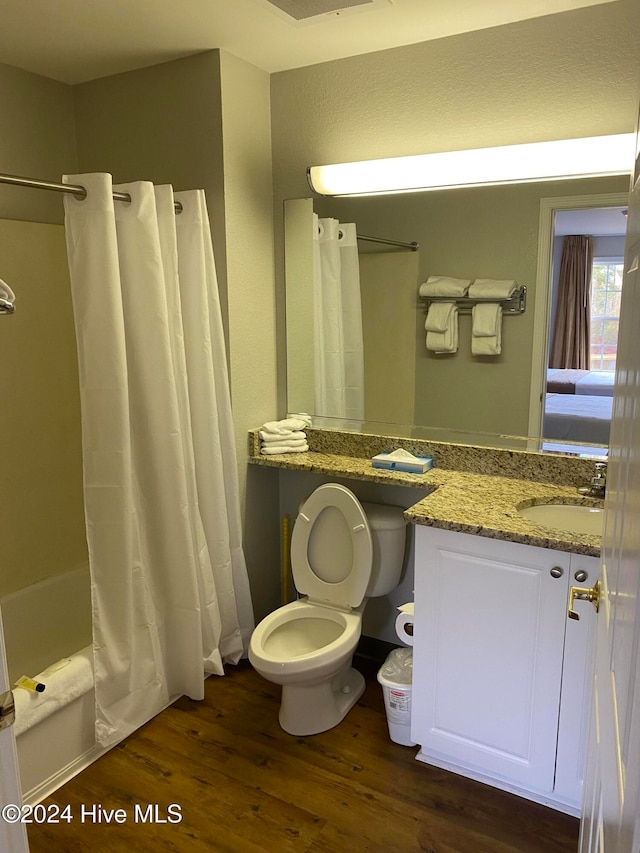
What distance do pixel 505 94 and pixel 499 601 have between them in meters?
1.66

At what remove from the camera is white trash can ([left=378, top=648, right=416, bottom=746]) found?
224cm

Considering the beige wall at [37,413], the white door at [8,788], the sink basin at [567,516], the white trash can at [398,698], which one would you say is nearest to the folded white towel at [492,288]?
the sink basin at [567,516]

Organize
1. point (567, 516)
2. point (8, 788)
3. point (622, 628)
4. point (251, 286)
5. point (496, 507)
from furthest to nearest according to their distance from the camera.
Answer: point (251, 286)
point (567, 516)
point (496, 507)
point (8, 788)
point (622, 628)

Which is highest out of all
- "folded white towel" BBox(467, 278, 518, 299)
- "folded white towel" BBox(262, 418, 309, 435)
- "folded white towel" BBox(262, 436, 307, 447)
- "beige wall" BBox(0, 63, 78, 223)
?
"beige wall" BBox(0, 63, 78, 223)

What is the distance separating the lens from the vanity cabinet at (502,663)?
1.86 m

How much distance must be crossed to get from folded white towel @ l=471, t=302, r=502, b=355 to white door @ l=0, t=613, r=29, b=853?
1.86m

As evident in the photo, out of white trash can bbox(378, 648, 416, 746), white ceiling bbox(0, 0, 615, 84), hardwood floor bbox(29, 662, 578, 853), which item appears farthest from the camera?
white trash can bbox(378, 648, 416, 746)

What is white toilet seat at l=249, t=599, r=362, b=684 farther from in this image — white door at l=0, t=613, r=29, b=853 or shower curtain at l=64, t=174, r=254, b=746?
white door at l=0, t=613, r=29, b=853

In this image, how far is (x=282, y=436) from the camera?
277 centimetres

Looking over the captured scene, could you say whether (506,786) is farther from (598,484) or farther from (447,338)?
(447,338)

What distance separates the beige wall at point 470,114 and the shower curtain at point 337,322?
12cm

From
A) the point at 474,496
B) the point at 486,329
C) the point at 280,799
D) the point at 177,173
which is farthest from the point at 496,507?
the point at 177,173

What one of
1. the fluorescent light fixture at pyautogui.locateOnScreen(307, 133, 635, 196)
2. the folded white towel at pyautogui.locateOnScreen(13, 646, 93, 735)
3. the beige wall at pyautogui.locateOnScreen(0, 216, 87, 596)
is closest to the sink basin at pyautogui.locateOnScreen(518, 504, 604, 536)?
the fluorescent light fixture at pyautogui.locateOnScreen(307, 133, 635, 196)

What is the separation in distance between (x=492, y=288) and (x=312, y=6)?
1063 mm
